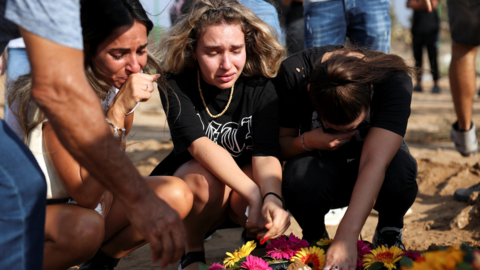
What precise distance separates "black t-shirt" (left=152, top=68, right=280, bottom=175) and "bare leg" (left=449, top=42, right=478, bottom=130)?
1888 mm

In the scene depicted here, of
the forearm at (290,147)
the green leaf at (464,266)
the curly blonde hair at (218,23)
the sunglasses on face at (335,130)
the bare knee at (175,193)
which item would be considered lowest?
the bare knee at (175,193)

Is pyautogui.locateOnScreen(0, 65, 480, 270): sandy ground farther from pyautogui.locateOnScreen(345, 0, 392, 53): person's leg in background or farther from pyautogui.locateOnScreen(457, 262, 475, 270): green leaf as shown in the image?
pyautogui.locateOnScreen(457, 262, 475, 270): green leaf

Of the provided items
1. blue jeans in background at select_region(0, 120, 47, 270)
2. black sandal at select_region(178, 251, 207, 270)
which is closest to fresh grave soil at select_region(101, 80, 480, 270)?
black sandal at select_region(178, 251, 207, 270)

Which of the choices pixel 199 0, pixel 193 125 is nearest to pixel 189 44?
pixel 199 0

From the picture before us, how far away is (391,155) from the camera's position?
2115 mm

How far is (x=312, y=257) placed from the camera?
1978 mm

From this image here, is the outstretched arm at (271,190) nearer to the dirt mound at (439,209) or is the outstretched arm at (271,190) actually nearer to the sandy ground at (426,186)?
the sandy ground at (426,186)

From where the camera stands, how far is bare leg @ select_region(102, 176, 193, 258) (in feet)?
6.99

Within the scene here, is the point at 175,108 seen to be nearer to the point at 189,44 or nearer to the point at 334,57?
the point at 189,44

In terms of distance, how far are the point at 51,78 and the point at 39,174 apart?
378 millimetres

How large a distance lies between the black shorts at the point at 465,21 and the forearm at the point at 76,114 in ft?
9.85

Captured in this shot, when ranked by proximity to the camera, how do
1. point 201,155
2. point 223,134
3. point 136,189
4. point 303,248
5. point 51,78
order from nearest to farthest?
point 51,78 < point 136,189 < point 303,248 < point 201,155 < point 223,134

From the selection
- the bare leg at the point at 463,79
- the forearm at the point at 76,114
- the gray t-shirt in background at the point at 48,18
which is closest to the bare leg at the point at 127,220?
the forearm at the point at 76,114

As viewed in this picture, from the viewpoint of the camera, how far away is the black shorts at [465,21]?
3236 mm
